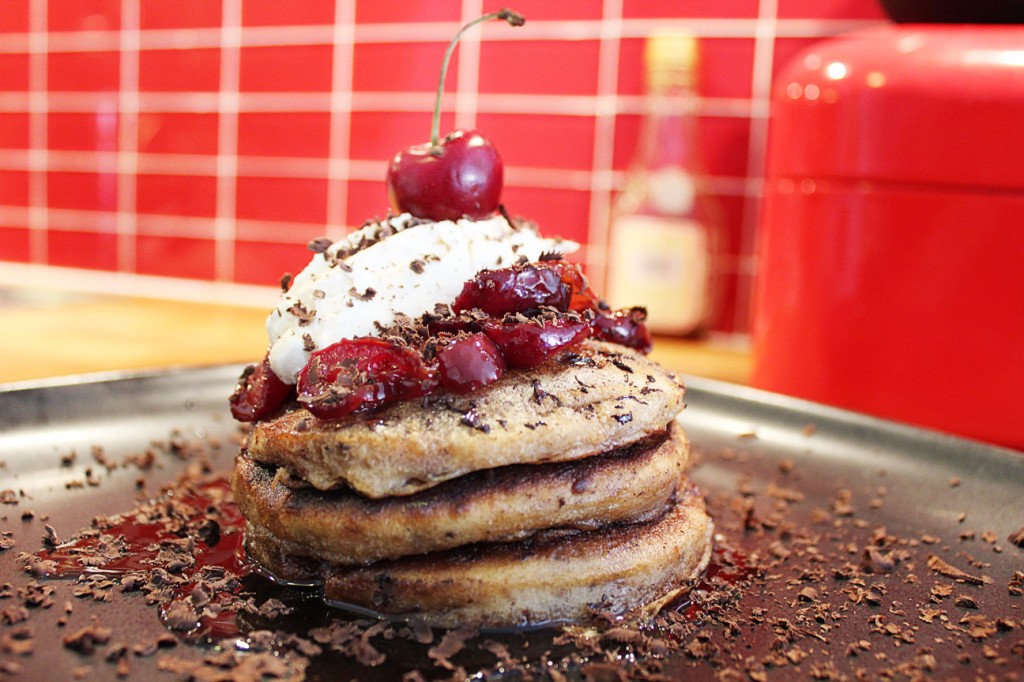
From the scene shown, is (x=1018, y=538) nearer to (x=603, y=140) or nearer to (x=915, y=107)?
(x=915, y=107)

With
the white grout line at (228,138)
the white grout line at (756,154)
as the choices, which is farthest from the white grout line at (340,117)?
the white grout line at (756,154)

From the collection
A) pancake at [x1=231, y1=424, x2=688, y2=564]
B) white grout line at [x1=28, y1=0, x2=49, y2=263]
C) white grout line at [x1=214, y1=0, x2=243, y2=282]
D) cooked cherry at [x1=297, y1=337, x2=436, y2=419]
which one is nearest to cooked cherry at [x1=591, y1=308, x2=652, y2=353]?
pancake at [x1=231, y1=424, x2=688, y2=564]

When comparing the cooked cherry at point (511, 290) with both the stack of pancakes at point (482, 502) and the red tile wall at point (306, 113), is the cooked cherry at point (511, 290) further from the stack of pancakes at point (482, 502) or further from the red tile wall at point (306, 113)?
the red tile wall at point (306, 113)

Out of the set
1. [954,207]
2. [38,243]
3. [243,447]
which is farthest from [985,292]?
[38,243]

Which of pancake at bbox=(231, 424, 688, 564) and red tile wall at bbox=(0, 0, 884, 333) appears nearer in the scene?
pancake at bbox=(231, 424, 688, 564)

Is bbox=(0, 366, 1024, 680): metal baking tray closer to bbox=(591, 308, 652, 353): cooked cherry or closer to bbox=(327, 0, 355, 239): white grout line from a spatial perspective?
bbox=(591, 308, 652, 353): cooked cherry

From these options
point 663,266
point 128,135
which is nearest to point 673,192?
point 663,266

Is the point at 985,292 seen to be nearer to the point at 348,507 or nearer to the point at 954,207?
the point at 954,207
